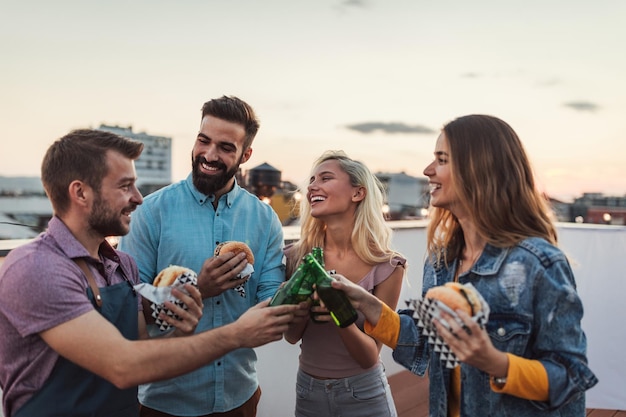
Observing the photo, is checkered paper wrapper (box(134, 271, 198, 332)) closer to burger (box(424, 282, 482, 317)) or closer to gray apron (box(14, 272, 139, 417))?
gray apron (box(14, 272, 139, 417))

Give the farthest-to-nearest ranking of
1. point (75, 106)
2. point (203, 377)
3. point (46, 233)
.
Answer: point (75, 106) < point (203, 377) < point (46, 233)

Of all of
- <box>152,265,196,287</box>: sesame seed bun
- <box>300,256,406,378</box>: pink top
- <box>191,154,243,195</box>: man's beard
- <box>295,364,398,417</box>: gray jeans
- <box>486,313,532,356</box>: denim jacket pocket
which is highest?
<box>191,154,243,195</box>: man's beard

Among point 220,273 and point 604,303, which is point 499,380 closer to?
point 220,273

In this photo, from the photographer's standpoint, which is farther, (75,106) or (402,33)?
(75,106)

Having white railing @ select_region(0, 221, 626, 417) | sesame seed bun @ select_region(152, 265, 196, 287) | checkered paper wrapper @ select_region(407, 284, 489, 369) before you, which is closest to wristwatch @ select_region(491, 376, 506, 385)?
checkered paper wrapper @ select_region(407, 284, 489, 369)

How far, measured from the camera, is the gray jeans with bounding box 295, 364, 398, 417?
7.20 ft

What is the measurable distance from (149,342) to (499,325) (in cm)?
106

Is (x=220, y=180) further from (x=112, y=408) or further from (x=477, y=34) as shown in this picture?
(x=477, y=34)

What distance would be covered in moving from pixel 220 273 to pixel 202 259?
0.30 metres

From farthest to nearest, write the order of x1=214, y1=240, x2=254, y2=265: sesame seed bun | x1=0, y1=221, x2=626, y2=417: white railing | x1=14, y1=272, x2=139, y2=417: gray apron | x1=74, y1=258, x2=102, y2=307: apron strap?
x1=0, y1=221, x2=626, y2=417: white railing < x1=214, y1=240, x2=254, y2=265: sesame seed bun < x1=74, y1=258, x2=102, y2=307: apron strap < x1=14, y1=272, x2=139, y2=417: gray apron

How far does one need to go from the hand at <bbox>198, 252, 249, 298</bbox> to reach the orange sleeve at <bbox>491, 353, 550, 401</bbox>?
102cm

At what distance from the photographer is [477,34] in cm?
944

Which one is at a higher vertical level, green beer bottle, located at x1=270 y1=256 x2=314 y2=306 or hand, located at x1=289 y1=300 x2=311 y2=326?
green beer bottle, located at x1=270 y1=256 x2=314 y2=306

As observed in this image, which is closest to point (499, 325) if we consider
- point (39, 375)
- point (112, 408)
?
point (112, 408)
